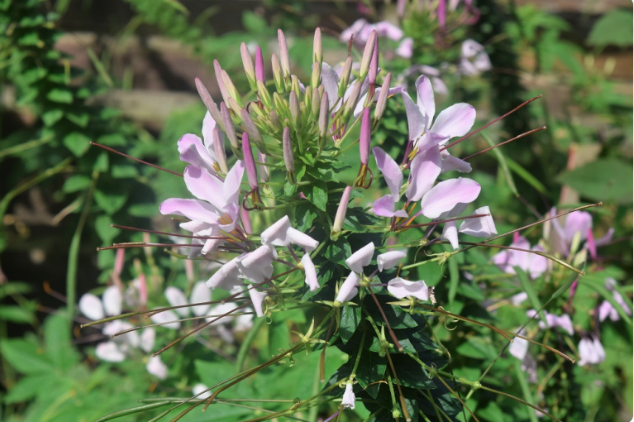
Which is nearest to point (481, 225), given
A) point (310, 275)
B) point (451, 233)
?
point (451, 233)

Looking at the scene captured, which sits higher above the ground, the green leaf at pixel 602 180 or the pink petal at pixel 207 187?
the pink petal at pixel 207 187

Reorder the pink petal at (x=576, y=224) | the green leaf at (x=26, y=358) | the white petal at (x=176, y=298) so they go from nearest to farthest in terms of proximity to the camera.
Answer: the pink petal at (x=576, y=224) < the white petal at (x=176, y=298) < the green leaf at (x=26, y=358)

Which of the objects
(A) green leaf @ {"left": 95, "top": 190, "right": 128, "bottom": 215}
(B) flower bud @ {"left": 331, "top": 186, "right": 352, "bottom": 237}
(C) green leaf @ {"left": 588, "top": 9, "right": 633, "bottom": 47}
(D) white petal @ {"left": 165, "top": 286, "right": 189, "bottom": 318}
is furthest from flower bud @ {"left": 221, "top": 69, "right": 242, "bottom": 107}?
(C) green leaf @ {"left": 588, "top": 9, "right": 633, "bottom": 47}

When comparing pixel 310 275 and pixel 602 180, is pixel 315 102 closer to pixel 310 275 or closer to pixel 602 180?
pixel 310 275

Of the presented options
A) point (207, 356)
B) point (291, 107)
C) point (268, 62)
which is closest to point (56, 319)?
point (207, 356)

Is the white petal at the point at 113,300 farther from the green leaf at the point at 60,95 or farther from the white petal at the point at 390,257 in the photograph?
the white petal at the point at 390,257

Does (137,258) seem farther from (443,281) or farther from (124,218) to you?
(443,281)

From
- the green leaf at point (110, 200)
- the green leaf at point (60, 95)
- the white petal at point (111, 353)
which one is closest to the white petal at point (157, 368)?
the white petal at point (111, 353)
